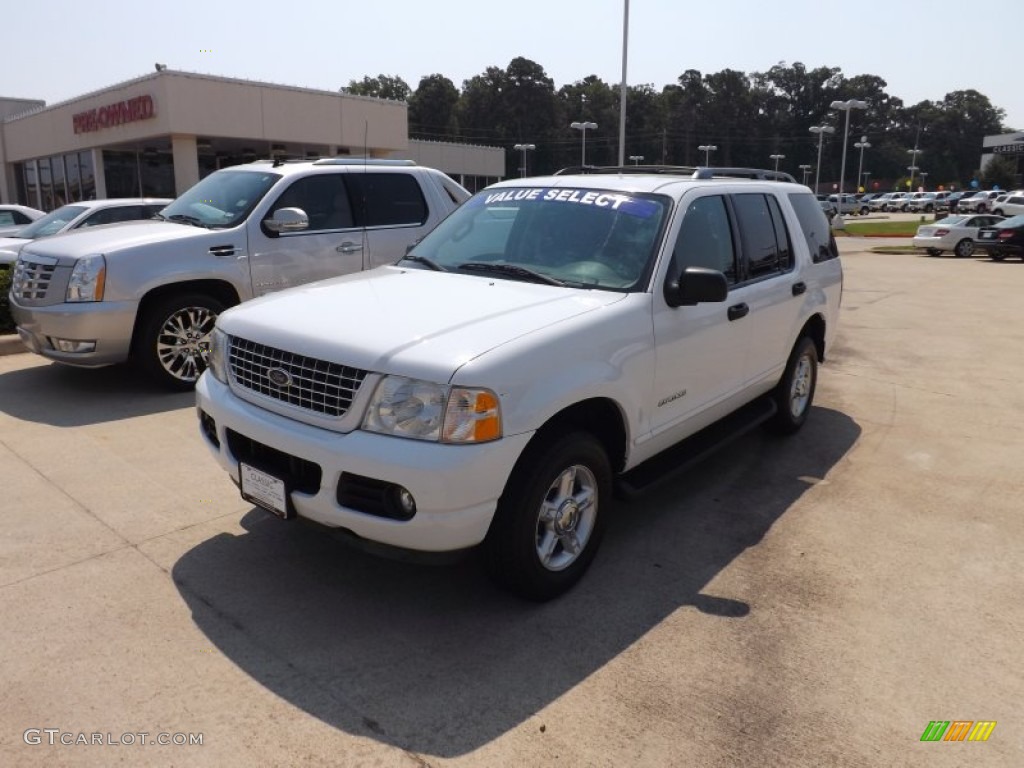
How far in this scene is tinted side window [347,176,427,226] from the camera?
A: 25.8ft

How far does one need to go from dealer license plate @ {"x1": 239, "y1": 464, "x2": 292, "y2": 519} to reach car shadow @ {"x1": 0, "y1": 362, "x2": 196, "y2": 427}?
3293 millimetres

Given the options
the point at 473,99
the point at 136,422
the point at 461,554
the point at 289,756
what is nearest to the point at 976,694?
the point at 461,554

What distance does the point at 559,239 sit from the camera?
430cm

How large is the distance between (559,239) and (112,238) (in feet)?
14.6

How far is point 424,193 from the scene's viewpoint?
327 inches

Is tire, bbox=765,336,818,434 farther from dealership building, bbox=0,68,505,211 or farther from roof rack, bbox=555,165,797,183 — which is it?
dealership building, bbox=0,68,505,211

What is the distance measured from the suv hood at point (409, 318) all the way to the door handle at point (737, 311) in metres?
1.08

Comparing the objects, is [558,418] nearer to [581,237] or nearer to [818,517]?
[581,237]

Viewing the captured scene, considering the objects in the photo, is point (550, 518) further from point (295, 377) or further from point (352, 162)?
point (352, 162)

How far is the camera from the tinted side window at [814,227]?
6.02m

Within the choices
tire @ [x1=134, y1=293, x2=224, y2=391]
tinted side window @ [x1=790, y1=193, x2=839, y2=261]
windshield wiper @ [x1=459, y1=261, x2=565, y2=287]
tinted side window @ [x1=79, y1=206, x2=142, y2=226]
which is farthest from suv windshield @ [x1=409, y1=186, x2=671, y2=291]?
tinted side window @ [x1=79, y1=206, x2=142, y2=226]

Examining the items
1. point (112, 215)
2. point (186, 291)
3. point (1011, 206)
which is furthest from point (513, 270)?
point (1011, 206)

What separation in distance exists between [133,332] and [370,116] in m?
26.1
